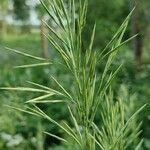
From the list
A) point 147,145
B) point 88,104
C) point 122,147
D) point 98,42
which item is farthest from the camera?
point 98,42

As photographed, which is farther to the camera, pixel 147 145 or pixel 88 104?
pixel 147 145

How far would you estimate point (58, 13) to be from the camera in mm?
993

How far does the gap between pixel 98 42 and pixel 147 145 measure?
15552 millimetres

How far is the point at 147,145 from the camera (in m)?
4.92

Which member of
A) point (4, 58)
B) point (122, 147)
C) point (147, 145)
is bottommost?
point (4, 58)

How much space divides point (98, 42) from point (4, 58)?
410 centimetres

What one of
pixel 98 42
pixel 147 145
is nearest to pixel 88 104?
pixel 147 145

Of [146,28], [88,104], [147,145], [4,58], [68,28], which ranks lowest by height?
[4,58]

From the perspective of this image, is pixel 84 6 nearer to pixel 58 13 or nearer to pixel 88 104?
pixel 58 13

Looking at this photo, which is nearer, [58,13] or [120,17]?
[58,13]

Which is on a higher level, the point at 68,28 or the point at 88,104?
the point at 68,28

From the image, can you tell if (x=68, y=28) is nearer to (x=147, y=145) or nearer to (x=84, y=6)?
(x=84, y=6)

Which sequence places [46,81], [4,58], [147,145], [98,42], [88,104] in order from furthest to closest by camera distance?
1. [4,58]
2. [98,42]
3. [46,81]
4. [147,145]
5. [88,104]

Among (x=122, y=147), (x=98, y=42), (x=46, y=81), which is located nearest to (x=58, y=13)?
(x=122, y=147)
